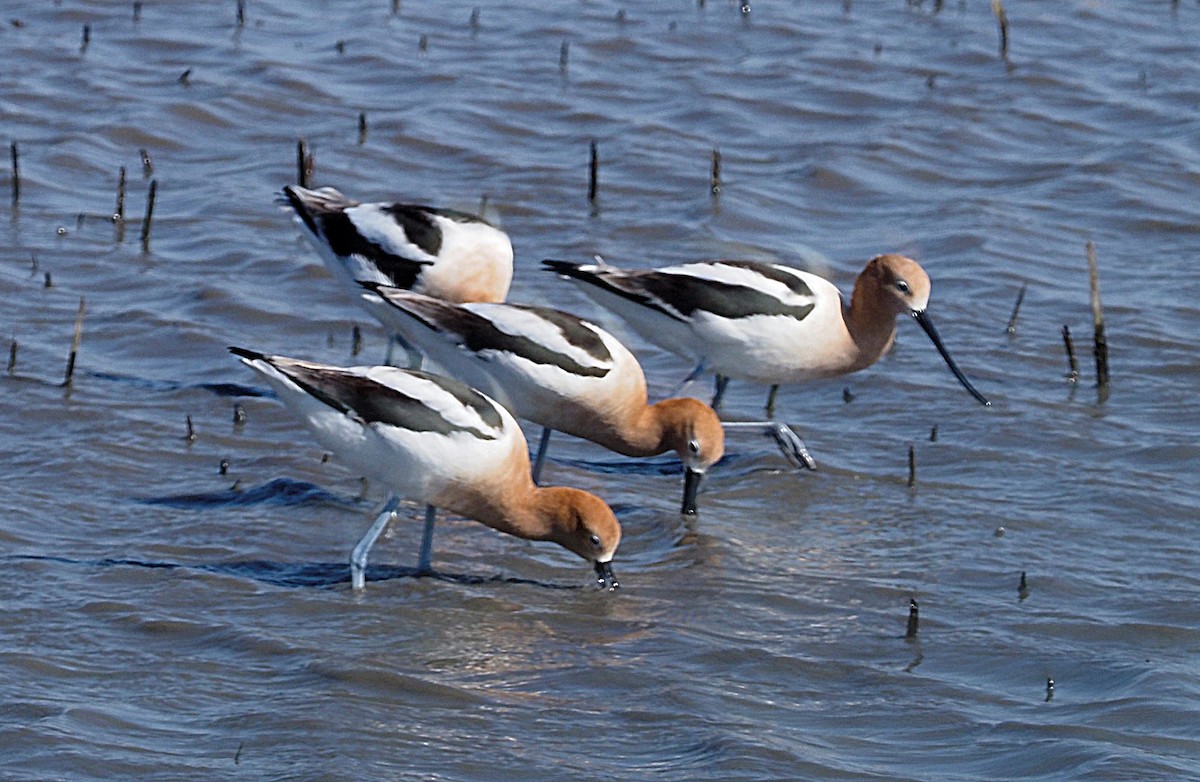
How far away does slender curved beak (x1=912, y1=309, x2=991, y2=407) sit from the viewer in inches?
353

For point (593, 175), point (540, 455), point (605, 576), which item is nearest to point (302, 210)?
point (540, 455)

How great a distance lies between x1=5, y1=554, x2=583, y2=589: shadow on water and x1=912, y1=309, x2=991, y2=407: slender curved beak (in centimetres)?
258

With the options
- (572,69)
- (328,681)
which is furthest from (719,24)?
(328,681)

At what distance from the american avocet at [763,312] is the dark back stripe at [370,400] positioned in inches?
72.6

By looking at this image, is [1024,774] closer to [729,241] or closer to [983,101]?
[729,241]

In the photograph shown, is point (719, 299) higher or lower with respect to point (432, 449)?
higher

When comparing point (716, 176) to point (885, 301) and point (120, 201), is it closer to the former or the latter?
point (885, 301)

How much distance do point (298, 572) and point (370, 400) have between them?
2.30 ft

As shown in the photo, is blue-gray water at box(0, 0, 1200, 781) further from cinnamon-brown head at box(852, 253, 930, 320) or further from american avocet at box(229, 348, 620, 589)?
cinnamon-brown head at box(852, 253, 930, 320)

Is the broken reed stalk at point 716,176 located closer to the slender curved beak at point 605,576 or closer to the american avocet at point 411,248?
the american avocet at point 411,248

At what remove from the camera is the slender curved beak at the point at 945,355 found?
29.4ft

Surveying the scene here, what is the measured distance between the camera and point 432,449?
6.89 meters

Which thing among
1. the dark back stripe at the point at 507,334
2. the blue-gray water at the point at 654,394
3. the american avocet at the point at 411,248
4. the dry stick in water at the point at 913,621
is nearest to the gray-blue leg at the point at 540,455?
the blue-gray water at the point at 654,394

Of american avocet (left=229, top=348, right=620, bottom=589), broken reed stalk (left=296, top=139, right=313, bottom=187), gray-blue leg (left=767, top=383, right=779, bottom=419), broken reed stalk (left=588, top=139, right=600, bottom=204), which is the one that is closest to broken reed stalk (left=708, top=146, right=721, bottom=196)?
broken reed stalk (left=588, top=139, right=600, bottom=204)
